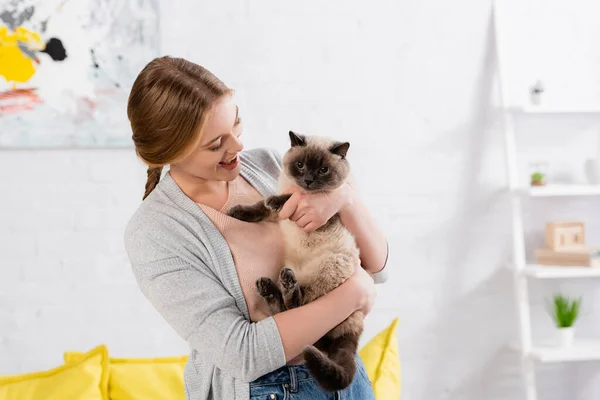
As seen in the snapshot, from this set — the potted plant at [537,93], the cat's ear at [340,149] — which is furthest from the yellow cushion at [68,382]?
the potted plant at [537,93]

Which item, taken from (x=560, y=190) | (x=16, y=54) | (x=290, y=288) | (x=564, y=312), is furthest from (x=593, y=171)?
(x=16, y=54)

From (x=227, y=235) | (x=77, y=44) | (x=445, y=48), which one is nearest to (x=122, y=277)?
(x=77, y=44)

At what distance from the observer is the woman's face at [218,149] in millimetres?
1515

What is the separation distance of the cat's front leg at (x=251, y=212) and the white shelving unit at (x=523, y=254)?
1.52 m

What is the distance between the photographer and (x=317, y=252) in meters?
1.59

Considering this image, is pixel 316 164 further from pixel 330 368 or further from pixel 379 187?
pixel 379 187

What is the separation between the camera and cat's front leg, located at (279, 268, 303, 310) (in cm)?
151

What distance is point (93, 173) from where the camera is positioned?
109 inches

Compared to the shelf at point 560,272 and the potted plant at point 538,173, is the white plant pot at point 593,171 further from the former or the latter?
the shelf at point 560,272

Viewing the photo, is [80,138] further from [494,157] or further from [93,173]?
[494,157]

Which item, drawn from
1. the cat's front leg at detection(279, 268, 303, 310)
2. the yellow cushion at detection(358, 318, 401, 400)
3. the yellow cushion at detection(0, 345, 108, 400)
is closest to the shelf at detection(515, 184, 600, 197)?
the yellow cushion at detection(358, 318, 401, 400)

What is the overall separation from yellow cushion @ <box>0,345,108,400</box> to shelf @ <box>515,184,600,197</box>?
1694 millimetres

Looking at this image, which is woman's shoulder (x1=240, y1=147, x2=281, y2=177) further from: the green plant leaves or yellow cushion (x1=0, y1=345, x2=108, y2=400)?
the green plant leaves

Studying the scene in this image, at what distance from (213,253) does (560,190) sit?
1.80 metres
